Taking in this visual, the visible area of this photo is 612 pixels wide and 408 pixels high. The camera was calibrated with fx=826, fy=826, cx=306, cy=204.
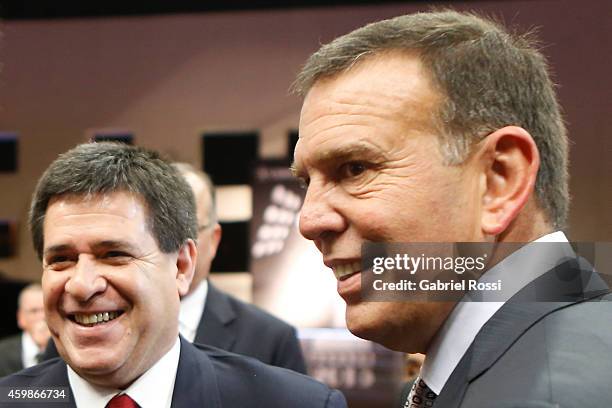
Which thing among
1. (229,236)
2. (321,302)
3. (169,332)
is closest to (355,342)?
(321,302)

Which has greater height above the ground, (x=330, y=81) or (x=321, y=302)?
(x=330, y=81)

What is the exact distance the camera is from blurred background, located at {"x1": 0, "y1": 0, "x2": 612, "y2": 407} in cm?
523

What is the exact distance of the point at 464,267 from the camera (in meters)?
1.09

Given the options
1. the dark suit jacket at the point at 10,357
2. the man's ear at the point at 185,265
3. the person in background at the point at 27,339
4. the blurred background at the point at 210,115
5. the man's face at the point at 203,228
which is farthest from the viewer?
the blurred background at the point at 210,115

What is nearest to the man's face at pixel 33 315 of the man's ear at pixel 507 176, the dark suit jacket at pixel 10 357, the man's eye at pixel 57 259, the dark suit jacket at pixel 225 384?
the dark suit jacket at pixel 10 357

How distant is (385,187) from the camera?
1111 mm

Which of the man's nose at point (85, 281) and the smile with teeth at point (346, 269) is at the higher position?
the smile with teeth at point (346, 269)

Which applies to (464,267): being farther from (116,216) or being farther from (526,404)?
(116,216)

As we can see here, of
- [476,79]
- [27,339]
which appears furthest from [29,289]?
[476,79]

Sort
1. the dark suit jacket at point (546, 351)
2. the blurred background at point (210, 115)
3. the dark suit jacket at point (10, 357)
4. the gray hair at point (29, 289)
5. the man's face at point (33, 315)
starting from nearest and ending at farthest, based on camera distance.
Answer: the dark suit jacket at point (546, 351), the dark suit jacket at point (10, 357), the man's face at point (33, 315), the blurred background at point (210, 115), the gray hair at point (29, 289)

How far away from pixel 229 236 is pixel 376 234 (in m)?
4.51

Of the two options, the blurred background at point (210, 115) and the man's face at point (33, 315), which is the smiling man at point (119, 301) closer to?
the man's face at point (33, 315)

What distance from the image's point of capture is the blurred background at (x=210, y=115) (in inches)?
206

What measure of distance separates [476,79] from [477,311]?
0.32m
